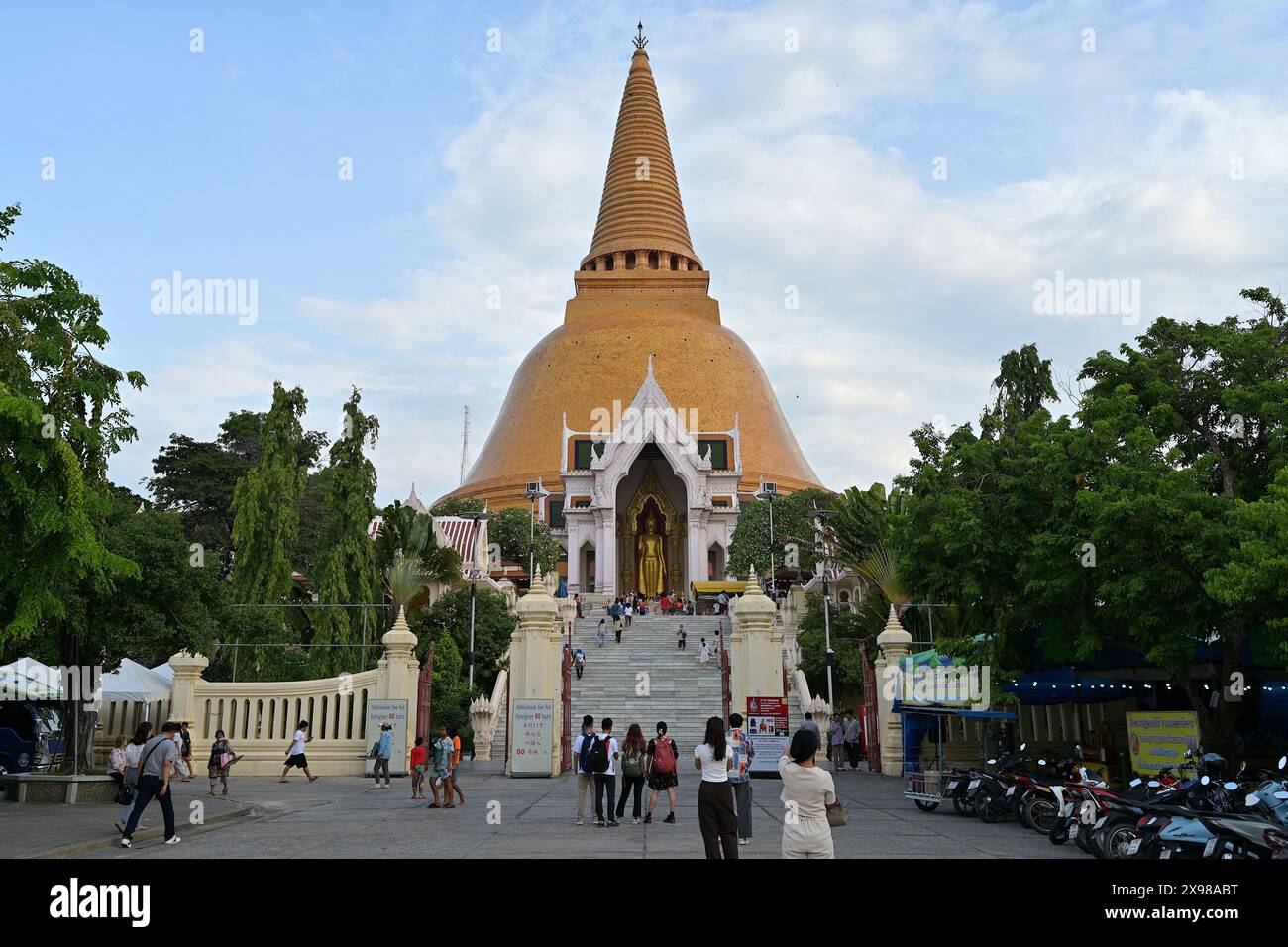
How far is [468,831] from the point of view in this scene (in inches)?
494

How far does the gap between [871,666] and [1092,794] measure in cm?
1352

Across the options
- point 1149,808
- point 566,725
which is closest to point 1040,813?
point 1149,808

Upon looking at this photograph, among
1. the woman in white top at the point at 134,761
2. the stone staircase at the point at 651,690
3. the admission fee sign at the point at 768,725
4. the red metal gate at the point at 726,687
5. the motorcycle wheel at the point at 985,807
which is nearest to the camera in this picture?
the woman in white top at the point at 134,761

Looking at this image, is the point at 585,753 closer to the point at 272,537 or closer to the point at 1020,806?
the point at 1020,806

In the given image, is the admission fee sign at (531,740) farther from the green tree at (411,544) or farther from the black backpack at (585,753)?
the green tree at (411,544)

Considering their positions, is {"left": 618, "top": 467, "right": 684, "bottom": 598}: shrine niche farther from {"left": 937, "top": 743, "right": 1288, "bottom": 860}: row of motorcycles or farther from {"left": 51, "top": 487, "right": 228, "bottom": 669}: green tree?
{"left": 937, "top": 743, "right": 1288, "bottom": 860}: row of motorcycles

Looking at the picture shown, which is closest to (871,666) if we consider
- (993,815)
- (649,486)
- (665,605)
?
(993,815)

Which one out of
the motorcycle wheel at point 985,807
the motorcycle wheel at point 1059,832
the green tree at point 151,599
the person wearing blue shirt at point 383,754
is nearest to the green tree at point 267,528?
the green tree at point 151,599

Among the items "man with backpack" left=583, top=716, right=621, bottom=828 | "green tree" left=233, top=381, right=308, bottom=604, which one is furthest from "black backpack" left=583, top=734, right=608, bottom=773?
"green tree" left=233, top=381, right=308, bottom=604

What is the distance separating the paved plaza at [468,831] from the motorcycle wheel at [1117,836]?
1.21 feet

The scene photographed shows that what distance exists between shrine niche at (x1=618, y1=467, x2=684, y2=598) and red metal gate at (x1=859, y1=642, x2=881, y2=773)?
25981 millimetres

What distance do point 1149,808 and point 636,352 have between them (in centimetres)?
5107

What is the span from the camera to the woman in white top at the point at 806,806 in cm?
668
